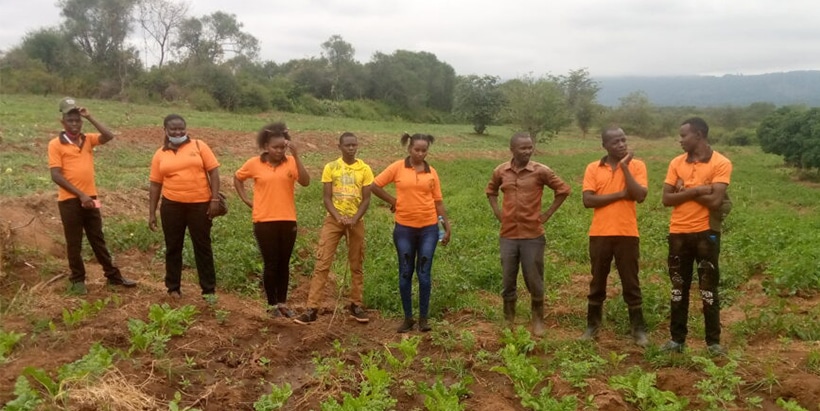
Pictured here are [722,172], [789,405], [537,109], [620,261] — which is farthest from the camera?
[537,109]

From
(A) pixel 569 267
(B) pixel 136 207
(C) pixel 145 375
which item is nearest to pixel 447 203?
(A) pixel 569 267

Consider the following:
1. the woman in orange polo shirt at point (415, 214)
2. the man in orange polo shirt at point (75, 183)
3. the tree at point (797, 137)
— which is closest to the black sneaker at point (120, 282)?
the man in orange polo shirt at point (75, 183)

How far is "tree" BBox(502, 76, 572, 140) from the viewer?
111 ft

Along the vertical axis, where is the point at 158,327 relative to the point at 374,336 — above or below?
above

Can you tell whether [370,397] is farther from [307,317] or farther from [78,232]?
[78,232]

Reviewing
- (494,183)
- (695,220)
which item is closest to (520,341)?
(494,183)

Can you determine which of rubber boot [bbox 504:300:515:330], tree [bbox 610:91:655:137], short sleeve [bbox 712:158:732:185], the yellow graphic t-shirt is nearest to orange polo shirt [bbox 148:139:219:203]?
the yellow graphic t-shirt

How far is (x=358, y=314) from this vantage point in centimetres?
608

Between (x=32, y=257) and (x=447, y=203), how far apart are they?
8.78m

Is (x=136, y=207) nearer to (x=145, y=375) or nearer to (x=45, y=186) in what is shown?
(x=45, y=186)

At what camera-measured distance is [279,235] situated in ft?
18.7

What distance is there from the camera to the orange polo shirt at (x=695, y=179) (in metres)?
4.77

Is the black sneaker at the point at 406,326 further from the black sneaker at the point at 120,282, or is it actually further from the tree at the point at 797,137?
the tree at the point at 797,137

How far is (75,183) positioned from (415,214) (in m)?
3.21
